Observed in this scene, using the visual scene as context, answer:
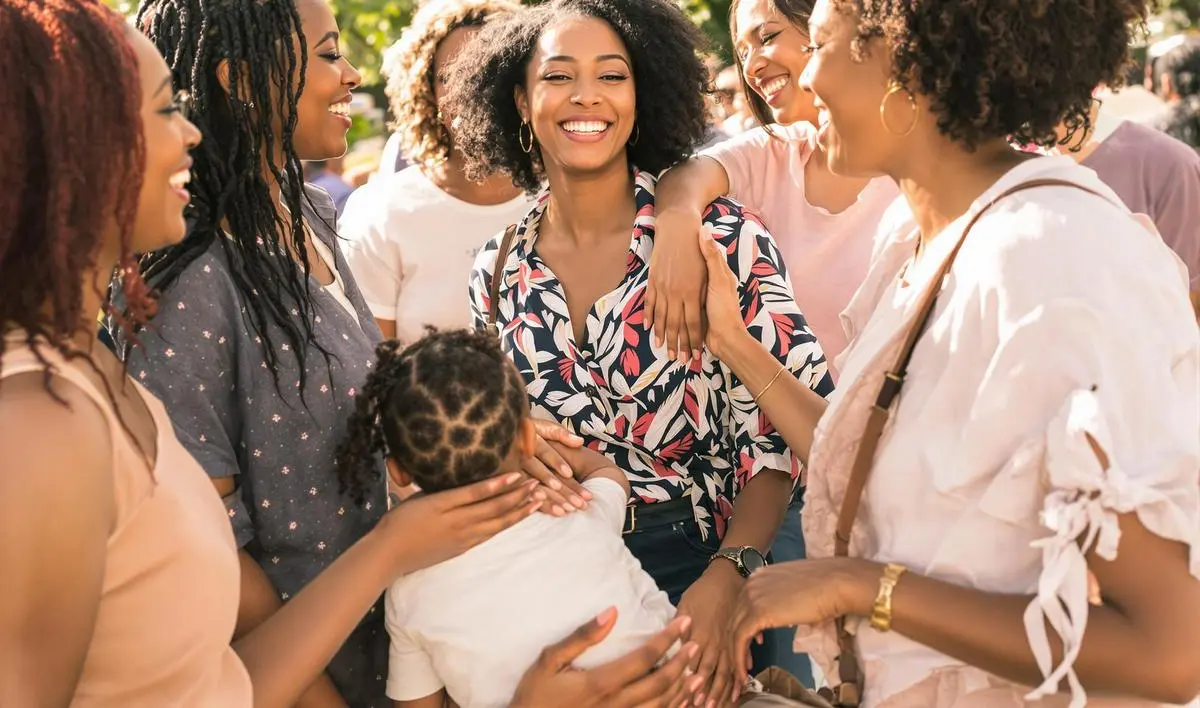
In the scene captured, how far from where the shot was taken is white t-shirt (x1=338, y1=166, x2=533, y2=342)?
4.08 m

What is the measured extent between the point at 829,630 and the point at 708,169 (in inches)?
58.7

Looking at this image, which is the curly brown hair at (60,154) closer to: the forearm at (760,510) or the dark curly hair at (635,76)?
the forearm at (760,510)

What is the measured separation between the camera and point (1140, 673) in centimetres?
171

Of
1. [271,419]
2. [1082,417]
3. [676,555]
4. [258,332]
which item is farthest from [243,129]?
[1082,417]

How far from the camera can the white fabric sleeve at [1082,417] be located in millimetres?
1666

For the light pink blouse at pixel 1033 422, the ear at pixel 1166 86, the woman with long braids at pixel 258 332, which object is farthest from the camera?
the ear at pixel 1166 86

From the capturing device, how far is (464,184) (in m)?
4.30

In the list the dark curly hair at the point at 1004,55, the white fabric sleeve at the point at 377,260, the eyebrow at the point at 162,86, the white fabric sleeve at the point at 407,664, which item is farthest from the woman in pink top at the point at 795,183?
the eyebrow at the point at 162,86

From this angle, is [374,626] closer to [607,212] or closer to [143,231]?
[143,231]

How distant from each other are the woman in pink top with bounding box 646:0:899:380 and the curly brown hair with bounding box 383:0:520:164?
3.49ft

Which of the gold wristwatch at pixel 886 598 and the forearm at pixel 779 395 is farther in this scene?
the forearm at pixel 779 395

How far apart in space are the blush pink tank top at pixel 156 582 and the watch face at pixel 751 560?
125cm

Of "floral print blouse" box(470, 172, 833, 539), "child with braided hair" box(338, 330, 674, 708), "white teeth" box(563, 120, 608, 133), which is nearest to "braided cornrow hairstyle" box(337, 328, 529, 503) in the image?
"child with braided hair" box(338, 330, 674, 708)

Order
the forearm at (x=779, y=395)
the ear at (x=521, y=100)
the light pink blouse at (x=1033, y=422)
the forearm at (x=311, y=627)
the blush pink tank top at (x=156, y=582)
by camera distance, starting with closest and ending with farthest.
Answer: the blush pink tank top at (x=156, y=582) → the light pink blouse at (x=1033, y=422) → the forearm at (x=311, y=627) → the forearm at (x=779, y=395) → the ear at (x=521, y=100)
